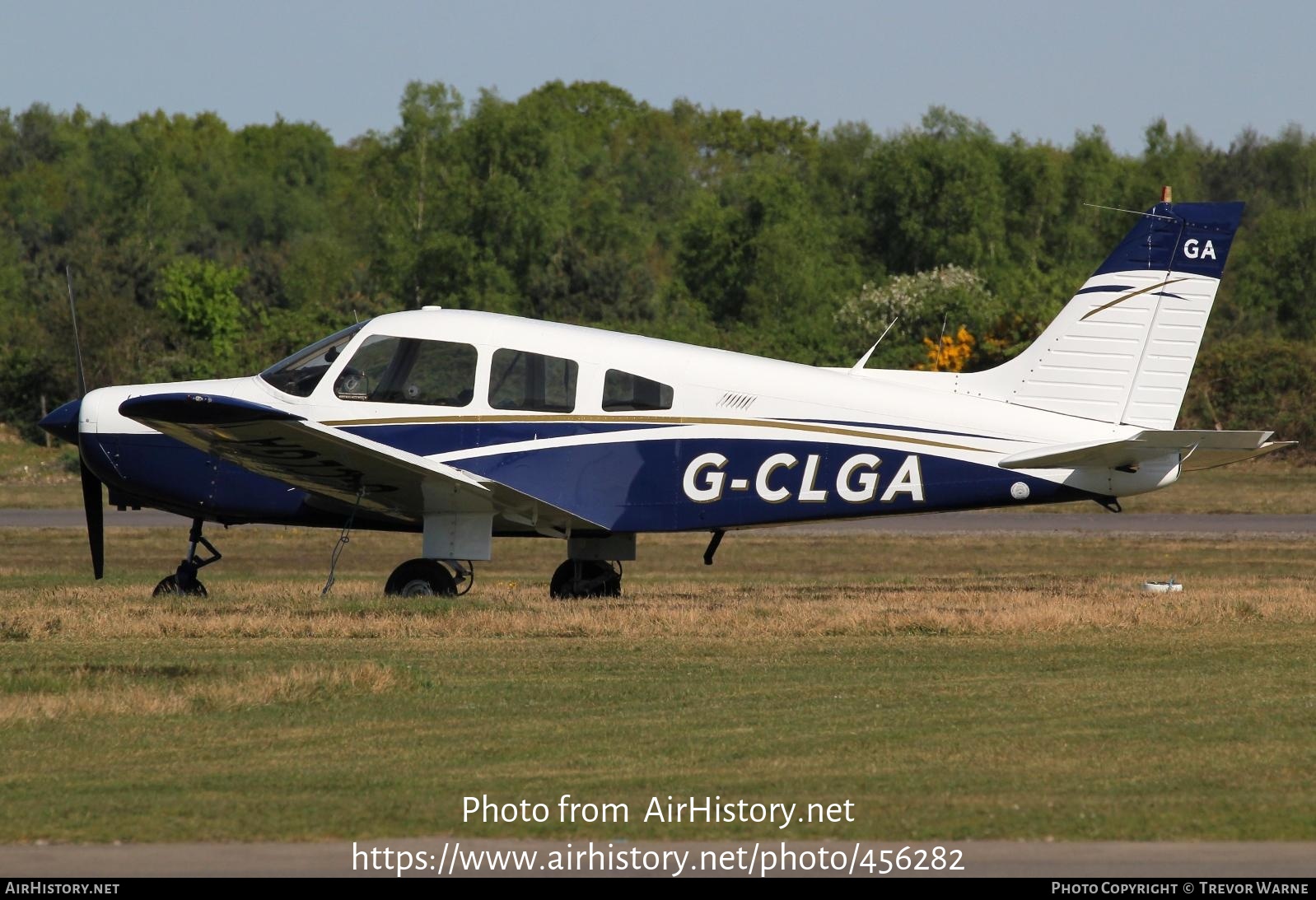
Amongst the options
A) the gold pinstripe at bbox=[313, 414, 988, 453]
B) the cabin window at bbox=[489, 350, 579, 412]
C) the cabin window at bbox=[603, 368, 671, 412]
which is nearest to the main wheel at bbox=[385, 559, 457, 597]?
the gold pinstripe at bbox=[313, 414, 988, 453]

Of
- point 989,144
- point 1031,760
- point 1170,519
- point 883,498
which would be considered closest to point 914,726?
point 1031,760

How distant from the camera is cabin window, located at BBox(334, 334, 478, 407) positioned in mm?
13945

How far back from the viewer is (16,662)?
10.8 meters

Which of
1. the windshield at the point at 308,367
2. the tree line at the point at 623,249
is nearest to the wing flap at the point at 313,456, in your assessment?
the windshield at the point at 308,367

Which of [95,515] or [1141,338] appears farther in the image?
[95,515]

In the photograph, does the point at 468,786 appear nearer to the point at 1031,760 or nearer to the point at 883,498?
the point at 1031,760

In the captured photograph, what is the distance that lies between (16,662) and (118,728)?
102 inches

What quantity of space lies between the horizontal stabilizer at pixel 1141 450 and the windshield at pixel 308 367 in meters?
5.71

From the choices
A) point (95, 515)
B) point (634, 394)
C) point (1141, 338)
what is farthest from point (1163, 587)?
point (95, 515)

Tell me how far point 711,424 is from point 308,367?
350 cm

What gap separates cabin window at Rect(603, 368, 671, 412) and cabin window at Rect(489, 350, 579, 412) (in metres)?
0.32

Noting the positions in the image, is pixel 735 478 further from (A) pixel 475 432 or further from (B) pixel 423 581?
(B) pixel 423 581

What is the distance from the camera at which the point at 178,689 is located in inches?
377

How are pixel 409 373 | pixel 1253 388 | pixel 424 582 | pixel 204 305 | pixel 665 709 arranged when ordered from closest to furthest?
pixel 665 709 < pixel 409 373 < pixel 424 582 < pixel 1253 388 < pixel 204 305
